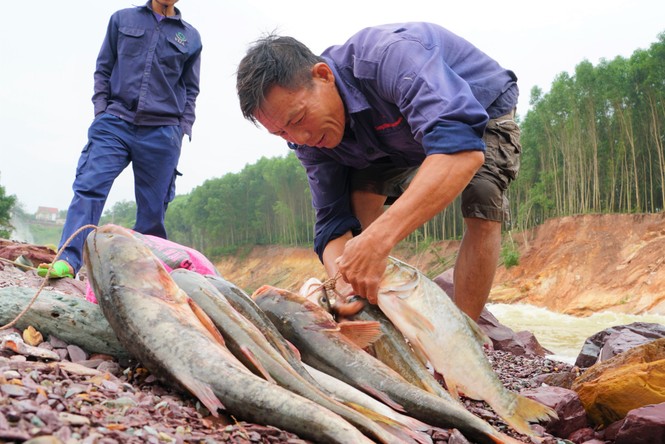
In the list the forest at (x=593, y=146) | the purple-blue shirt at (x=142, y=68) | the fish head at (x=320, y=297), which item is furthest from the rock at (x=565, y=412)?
the forest at (x=593, y=146)

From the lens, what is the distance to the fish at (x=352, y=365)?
267 cm

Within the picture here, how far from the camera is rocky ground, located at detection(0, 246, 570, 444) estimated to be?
176 centimetres

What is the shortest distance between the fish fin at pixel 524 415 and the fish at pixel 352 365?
0.95ft

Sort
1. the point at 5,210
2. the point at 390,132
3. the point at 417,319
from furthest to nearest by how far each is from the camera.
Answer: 1. the point at 5,210
2. the point at 390,132
3. the point at 417,319

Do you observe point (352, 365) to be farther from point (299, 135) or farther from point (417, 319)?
point (299, 135)

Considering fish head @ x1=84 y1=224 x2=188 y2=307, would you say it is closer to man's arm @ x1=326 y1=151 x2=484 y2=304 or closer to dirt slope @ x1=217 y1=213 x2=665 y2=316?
man's arm @ x1=326 y1=151 x2=484 y2=304

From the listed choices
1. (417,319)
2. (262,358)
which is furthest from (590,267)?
(262,358)

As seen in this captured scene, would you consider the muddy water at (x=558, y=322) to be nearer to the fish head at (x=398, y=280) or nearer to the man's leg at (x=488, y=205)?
the man's leg at (x=488, y=205)

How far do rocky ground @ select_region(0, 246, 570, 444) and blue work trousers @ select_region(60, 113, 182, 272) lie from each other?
2647mm

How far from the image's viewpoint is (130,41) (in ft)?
19.5

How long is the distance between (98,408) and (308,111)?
6.72ft

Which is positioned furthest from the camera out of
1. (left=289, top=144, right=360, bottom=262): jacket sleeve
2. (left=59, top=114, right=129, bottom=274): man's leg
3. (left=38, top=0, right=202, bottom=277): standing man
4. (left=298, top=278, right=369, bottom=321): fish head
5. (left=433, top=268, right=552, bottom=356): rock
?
(left=433, top=268, right=552, bottom=356): rock

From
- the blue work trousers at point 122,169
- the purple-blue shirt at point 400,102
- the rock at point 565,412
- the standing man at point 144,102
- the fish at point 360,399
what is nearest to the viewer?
the fish at point 360,399

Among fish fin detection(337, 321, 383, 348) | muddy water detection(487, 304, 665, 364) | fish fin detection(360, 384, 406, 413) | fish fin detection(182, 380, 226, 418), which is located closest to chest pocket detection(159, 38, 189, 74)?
fish fin detection(337, 321, 383, 348)
